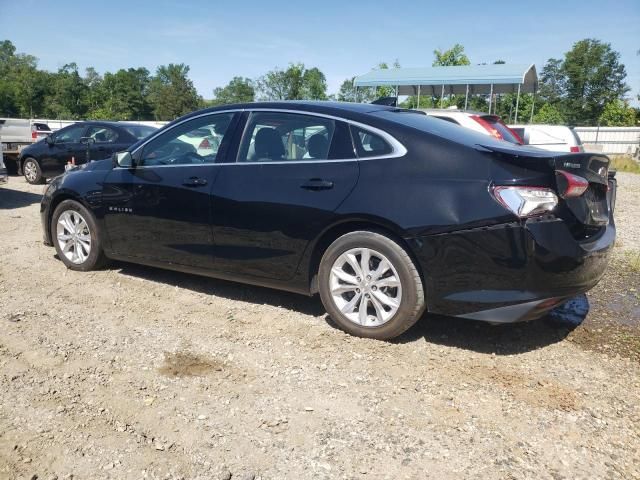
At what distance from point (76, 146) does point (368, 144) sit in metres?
9.77

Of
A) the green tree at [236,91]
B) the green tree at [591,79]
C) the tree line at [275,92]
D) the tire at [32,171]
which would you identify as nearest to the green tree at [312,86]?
the tree line at [275,92]

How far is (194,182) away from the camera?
4.38 m

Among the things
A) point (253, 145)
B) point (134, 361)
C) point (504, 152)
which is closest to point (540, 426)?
point (504, 152)

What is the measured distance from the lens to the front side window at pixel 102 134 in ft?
36.5

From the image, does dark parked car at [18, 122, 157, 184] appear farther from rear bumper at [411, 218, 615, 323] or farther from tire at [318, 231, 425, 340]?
rear bumper at [411, 218, 615, 323]

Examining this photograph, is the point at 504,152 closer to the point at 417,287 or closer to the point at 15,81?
the point at 417,287

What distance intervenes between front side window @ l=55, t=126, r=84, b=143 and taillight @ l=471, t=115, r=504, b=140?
27.0 ft

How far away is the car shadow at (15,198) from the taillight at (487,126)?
7957 millimetres

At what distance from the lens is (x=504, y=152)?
11.0ft

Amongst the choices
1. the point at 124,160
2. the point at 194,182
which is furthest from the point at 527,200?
the point at 124,160

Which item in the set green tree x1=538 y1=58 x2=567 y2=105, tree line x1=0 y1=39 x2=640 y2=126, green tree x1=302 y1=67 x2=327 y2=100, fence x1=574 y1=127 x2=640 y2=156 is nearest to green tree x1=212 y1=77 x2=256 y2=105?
tree line x1=0 y1=39 x2=640 y2=126

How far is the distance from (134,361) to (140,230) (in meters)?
1.66

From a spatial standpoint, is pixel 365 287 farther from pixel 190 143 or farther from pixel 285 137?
pixel 190 143

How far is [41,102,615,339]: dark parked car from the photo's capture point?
3256 mm
